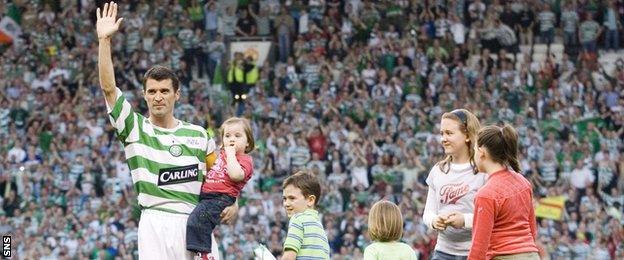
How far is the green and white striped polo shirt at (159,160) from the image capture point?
25.9 feet

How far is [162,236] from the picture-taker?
7926 millimetres

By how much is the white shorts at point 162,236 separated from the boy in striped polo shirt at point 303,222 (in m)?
0.61

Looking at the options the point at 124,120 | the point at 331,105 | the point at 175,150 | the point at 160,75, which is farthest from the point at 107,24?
the point at 331,105

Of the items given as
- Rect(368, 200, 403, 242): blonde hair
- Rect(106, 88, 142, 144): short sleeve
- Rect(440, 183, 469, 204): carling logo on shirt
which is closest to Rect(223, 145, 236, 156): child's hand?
Rect(106, 88, 142, 144): short sleeve

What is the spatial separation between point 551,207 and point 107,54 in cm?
1484

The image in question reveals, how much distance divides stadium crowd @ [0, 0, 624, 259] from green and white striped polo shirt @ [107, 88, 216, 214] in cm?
1252

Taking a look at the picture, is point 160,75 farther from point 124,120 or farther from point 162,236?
point 162,236

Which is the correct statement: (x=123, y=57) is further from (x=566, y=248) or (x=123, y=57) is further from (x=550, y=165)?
Answer: (x=566, y=248)

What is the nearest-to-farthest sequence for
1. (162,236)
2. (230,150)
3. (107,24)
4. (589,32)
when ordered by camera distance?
1. (107,24)
2. (162,236)
3. (230,150)
4. (589,32)

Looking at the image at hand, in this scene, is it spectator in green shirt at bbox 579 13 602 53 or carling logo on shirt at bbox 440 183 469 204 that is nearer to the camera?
carling logo on shirt at bbox 440 183 469 204

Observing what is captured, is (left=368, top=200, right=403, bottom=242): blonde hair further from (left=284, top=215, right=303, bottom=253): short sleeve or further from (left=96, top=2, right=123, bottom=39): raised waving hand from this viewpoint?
(left=96, top=2, right=123, bottom=39): raised waving hand

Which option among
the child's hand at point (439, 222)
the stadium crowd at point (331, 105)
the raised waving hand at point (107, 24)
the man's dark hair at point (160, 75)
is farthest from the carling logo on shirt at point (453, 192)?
the stadium crowd at point (331, 105)

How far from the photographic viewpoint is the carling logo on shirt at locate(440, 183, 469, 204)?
8.54 metres

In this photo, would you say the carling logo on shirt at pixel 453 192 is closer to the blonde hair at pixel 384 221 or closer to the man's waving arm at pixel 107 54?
the blonde hair at pixel 384 221
